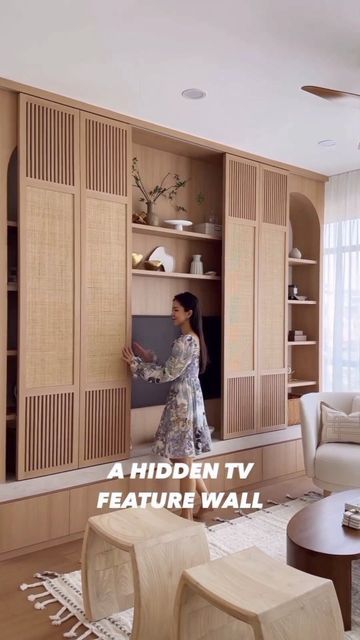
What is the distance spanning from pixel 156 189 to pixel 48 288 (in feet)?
4.59

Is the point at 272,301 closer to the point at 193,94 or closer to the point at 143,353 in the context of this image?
the point at 143,353

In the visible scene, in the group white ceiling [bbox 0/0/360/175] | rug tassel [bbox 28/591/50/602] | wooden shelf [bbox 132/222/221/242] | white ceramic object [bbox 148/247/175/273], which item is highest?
white ceiling [bbox 0/0/360/175]

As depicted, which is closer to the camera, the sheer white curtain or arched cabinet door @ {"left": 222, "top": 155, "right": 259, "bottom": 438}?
arched cabinet door @ {"left": 222, "top": 155, "right": 259, "bottom": 438}

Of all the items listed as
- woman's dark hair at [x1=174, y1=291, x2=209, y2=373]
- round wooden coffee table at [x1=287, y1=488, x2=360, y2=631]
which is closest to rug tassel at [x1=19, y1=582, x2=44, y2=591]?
round wooden coffee table at [x1=287, y1=488, x2=360, y2=631]

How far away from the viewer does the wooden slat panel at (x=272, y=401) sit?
4.68m

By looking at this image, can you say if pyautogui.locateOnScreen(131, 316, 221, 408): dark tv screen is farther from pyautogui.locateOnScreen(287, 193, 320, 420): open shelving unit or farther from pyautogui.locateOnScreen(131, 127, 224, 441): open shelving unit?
pyautogui.locateOnScreen(287, 193, 320, 420): open shelving unit

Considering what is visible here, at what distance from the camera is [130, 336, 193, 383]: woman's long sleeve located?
3631 mm

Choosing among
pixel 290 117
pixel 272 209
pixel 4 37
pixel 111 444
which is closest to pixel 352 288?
pixel 272 209

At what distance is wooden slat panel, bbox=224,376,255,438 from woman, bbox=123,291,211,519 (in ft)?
2.06

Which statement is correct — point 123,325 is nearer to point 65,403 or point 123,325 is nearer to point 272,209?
point 65,403

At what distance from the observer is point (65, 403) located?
3445 millimetres

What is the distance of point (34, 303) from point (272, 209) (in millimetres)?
2412

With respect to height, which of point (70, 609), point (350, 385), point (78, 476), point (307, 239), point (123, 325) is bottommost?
point (70, 609)

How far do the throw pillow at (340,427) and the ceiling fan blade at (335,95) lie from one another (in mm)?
2384
